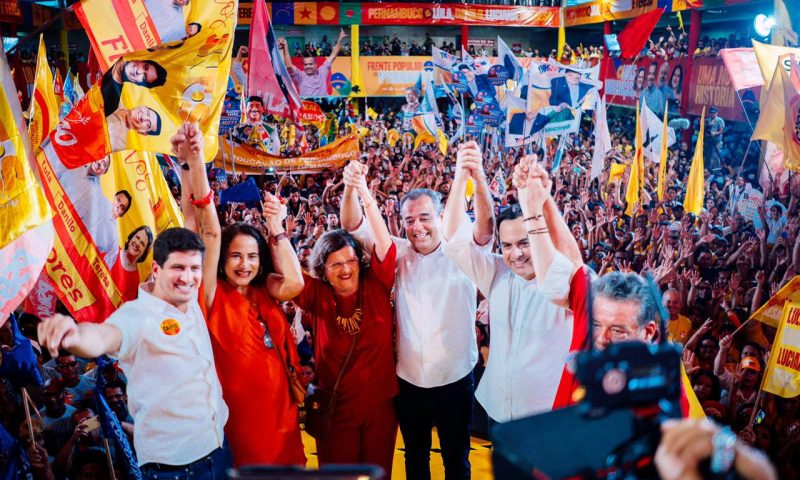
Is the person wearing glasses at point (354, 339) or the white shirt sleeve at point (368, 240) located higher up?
the white shirt sleeve at point (368, 240)

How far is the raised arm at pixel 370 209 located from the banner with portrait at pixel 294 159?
6016mm

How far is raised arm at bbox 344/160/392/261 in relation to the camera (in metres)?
3.48

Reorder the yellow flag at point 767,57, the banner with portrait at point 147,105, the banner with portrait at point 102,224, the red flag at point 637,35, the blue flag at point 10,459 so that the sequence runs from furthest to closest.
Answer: the red flag at point 637,35
the yellow flag at point 767,57
the banner with portrait at point 102,224
the banner with portrait at point 147,105
the blue flag at point 10,459

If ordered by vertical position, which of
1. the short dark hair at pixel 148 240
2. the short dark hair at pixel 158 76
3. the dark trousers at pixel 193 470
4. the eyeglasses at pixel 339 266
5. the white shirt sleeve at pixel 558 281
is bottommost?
the dark trousers at pixel 193 470

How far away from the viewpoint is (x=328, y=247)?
3357mm

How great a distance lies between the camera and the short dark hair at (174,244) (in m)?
2.72

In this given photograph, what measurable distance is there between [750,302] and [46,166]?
525 centimetres

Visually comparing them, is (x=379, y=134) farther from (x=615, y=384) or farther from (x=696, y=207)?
(x=615, y=384)

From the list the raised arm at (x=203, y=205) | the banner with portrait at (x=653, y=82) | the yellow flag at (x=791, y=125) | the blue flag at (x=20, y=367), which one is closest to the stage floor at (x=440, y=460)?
the blue flag at (x=20, y=367)

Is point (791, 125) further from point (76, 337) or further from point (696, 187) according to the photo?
point (76, 337)

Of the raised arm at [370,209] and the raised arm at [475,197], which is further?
the raised arm at [370,209]

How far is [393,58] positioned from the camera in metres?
25.4

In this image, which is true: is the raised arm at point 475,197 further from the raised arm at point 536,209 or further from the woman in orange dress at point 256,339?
the woman in orange dress at point 256,339

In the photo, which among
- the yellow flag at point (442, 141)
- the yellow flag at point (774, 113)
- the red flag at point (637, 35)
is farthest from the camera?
the yellow flag at point (442, 141)
